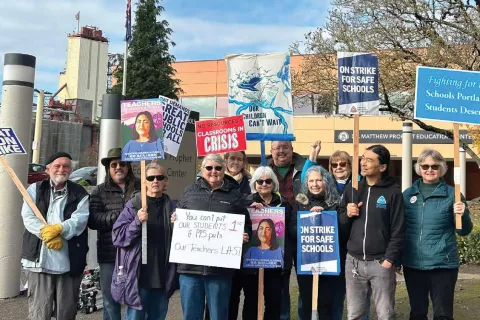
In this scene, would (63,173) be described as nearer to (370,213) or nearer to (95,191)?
(95,191)

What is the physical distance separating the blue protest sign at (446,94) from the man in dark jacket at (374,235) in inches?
32.9

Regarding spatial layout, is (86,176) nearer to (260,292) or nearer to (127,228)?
(127,228)

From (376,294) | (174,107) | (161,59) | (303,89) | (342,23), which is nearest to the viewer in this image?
(376,294)

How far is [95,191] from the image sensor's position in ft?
17.8

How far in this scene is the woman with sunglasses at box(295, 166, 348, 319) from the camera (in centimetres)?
504

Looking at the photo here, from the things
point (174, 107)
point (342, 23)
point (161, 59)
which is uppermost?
point (161, 59)

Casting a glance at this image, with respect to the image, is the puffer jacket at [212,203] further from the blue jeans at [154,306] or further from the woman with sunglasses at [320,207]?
the woman with sunglasses at [320,207]

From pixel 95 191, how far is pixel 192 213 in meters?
1.21

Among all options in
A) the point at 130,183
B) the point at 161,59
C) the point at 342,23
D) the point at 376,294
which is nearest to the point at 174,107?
the point at 130,183

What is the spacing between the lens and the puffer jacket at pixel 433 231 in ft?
15.6

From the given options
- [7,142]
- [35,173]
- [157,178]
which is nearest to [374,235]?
[157,178]

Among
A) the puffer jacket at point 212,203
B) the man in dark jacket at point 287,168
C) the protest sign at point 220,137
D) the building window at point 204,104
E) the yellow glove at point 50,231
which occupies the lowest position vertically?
the yellow glove at point 50,231

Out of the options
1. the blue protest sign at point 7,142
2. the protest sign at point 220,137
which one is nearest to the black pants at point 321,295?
the protest sign at point 220,137

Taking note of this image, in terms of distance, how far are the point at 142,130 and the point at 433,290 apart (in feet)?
10.5
